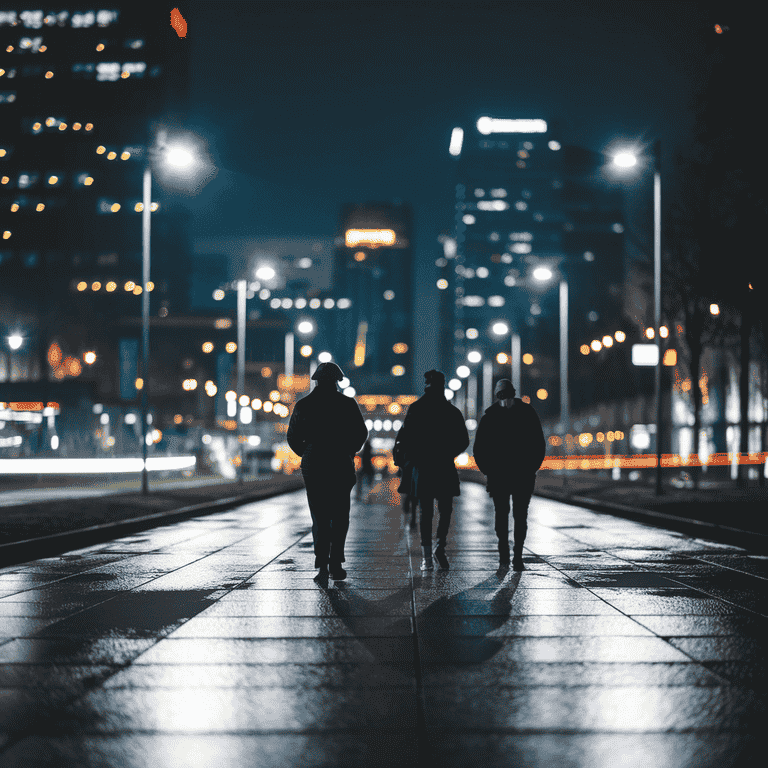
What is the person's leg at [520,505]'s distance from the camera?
1062 centimetres

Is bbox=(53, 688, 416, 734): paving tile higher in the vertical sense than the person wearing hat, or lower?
lower

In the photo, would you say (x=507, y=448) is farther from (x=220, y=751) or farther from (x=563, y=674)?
(x=220, y=751)

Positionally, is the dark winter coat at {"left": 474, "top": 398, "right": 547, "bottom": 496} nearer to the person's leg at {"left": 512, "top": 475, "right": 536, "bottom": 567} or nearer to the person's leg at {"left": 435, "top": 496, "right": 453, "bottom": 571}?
the person's leg at {"left": 512, "top": 475, "right": 536, "bottom": 567}

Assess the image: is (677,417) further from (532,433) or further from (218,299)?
(218,299)

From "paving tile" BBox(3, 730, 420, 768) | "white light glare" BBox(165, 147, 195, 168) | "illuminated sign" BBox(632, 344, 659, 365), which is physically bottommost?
"paving tile" BBox(3, 730, 420, 768)

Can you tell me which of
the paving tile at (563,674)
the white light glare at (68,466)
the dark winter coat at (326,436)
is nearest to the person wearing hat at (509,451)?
the dark winter coat at (326,436)

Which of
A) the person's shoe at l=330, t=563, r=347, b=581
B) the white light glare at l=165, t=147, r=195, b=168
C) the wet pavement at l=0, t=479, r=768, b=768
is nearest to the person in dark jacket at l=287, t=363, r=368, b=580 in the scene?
the person's shoe at l=330, t=563, r=347, b=581

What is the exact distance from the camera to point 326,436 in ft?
31.0

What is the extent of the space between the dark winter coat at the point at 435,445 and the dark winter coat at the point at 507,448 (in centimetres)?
26

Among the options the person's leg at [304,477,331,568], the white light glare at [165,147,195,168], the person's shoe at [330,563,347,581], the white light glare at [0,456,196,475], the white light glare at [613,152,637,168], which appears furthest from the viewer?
the white light glare at [0,456,196,475]

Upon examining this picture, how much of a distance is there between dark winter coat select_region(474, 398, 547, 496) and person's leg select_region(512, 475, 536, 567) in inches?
1.9

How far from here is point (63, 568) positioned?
37.2ft

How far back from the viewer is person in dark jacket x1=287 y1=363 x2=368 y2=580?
30.8ft

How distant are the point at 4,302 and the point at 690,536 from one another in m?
96.0
